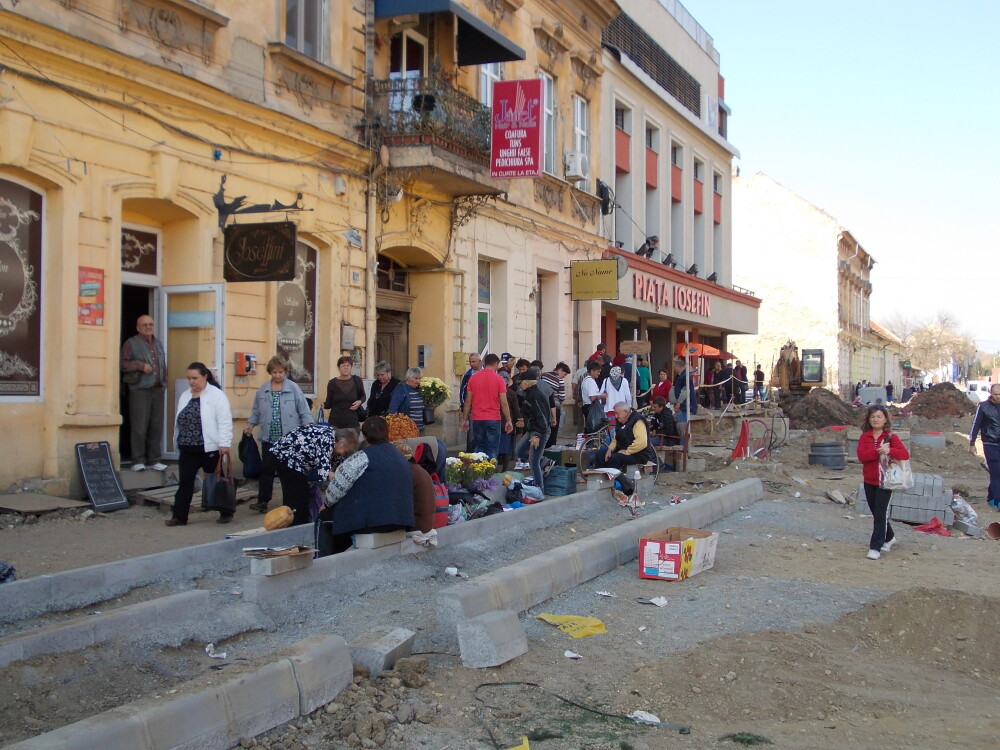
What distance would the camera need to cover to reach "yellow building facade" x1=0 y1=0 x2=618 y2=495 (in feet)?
32.9

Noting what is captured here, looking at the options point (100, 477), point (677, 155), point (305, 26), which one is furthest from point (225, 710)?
point (677, 155)

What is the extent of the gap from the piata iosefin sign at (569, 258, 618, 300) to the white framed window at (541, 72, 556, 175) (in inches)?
90.5

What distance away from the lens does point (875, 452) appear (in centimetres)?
1016

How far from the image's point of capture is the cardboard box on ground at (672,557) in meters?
8.77

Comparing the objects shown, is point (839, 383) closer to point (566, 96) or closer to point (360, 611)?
point (566, 96)

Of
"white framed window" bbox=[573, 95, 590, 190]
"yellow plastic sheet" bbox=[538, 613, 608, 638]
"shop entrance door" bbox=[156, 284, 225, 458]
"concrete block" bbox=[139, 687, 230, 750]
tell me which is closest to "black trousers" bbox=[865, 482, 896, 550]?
"yellow plastic sheet" bbox=[538, 613, 608, 638]

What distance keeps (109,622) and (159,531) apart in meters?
3.66

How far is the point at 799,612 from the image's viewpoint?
782 cm

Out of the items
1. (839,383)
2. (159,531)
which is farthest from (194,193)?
(839,383)

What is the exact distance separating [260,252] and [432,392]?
4.35 metres

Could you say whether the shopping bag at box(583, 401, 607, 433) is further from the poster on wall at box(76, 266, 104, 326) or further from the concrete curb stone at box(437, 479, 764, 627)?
the poster on wall at box(76, 266, 104, 326)

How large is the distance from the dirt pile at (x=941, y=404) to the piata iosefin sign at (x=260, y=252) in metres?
30.2

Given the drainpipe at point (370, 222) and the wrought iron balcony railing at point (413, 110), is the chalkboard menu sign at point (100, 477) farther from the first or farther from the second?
the wrought iron balcony railing at point (413, 110)

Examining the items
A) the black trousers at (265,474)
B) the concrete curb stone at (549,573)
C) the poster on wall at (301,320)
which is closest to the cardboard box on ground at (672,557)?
the concrete curb stone at (549,573)
